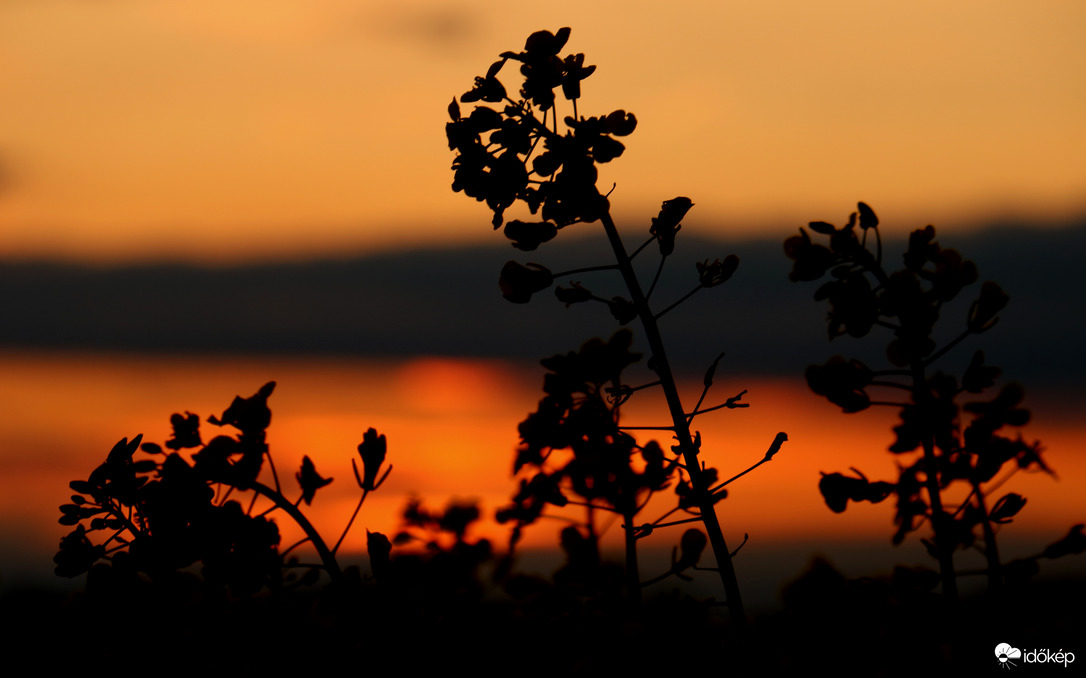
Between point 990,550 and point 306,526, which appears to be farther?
point 306,526

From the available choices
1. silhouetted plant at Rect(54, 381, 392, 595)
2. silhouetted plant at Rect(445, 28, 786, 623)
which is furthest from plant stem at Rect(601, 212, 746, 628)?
silhouetted plant at Rect(54, 381, 392, 595)

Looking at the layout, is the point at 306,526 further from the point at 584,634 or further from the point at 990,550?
the point at 990,550

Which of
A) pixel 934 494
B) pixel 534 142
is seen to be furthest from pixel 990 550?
pixel 534 142

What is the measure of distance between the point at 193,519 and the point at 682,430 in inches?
99.8

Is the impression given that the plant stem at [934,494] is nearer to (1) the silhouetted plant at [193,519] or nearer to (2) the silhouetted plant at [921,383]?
(2) the silhouetted plant at [921,383]

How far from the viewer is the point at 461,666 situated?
17.3 feet

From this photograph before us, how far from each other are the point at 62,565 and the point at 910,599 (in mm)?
4397

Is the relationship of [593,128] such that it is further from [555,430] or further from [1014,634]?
[1014,634]

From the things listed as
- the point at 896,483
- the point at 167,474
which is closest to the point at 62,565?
the point at 167,474

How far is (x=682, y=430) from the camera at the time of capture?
4.28 metres

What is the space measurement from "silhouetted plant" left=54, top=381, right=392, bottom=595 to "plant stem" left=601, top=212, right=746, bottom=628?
67.6 inches

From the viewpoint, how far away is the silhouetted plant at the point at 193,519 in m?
4.73

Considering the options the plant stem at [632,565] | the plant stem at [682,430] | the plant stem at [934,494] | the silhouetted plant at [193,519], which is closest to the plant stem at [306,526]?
the silhouetted plant at [193,519]

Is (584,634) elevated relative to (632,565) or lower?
lower
